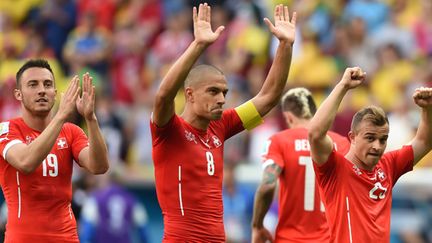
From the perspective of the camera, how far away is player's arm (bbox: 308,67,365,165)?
29.0 ft

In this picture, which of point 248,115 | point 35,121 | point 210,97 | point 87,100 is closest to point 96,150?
point 87,100

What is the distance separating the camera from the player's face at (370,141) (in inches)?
358

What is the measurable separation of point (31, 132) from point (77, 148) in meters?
0.41

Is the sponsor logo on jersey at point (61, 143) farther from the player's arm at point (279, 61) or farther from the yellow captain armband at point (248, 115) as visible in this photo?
the player's arm at point (279, 61)

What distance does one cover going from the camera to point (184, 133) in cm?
938

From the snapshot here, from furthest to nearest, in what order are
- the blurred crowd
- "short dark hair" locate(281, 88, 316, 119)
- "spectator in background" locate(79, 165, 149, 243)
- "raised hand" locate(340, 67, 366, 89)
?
1. the blurred crowd
2. "spectator in background" locate(79, 165, 149, 243)
3. "short dark hair" locate(281, 88, 316, 119)
4. "raised hand" locate(340, 67, 366, 89)

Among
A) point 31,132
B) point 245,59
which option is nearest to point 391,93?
point 245,59

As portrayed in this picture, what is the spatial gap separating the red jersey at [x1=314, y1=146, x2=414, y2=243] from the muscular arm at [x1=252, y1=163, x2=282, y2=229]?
1.81 metres

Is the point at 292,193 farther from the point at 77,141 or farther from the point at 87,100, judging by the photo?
the point at 87,100

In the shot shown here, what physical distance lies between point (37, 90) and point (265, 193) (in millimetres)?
2709

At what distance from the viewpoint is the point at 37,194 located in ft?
30.6

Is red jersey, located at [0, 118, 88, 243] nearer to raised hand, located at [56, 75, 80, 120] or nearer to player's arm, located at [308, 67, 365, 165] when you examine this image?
raised hand, located at [56, 75, 80, 120]

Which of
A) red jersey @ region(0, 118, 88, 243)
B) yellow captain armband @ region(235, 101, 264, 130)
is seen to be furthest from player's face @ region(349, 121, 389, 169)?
red jersey @ region(0, 118, 88, 243)

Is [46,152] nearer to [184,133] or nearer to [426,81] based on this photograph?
[184,133]
